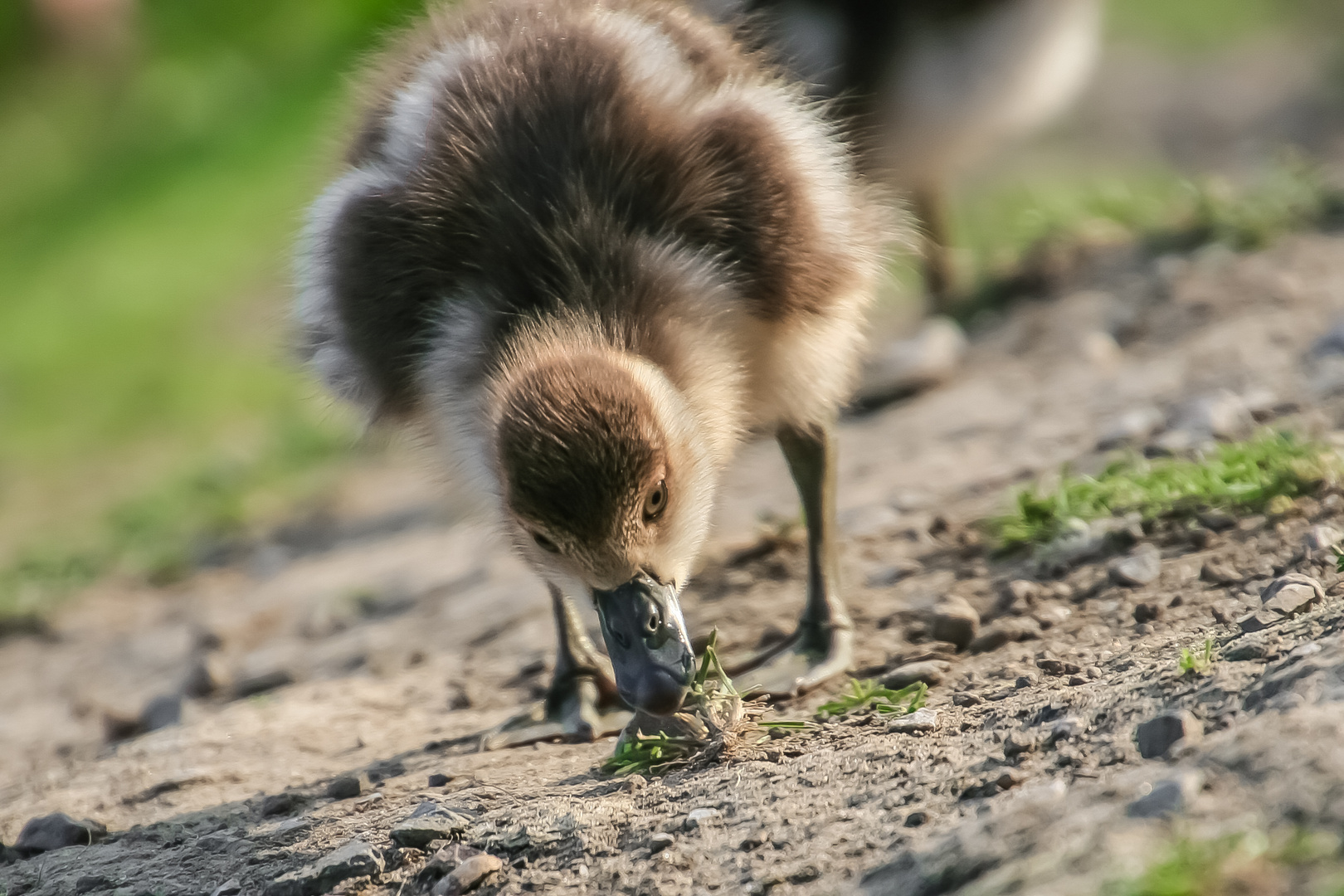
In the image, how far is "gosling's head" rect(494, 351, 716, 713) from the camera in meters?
3.24

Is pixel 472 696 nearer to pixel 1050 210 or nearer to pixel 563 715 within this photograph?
pixel 563 715

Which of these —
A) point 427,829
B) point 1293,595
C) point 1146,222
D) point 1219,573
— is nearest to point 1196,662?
point 1293,595

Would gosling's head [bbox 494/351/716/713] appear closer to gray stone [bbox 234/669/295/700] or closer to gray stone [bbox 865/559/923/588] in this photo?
gray stone [bbox 865/559/923/588]

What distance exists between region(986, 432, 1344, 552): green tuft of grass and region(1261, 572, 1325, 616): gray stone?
1.95ft

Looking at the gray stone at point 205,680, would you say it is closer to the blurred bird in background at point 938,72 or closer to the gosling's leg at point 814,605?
the gosling's leg at point 814,605

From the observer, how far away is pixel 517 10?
4141 mm

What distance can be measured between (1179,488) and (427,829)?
2198 mm

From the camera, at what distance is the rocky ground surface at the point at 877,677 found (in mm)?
2602

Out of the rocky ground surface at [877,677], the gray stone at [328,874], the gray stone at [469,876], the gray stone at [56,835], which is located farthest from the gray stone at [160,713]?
the gray stone at [469,876]

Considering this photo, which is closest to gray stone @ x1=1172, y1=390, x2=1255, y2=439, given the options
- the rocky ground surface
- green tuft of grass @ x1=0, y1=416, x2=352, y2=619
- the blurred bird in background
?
the rocky ground surface

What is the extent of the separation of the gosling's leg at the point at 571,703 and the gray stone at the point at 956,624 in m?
0.86

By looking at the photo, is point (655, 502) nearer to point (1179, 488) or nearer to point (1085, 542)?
point (1085, 542)

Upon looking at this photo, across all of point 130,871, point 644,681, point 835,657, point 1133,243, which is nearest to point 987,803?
point 644,681

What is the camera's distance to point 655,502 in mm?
3381
